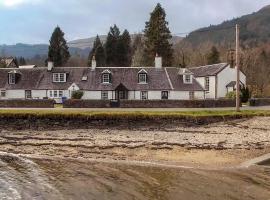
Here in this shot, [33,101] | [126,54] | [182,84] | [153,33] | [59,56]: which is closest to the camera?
[33,101]

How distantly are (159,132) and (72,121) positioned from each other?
7.37 meters

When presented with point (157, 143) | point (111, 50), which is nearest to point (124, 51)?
point (111, 50)

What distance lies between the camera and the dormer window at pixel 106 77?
6638 cm

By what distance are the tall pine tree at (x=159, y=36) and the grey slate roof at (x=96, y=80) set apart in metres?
25.0

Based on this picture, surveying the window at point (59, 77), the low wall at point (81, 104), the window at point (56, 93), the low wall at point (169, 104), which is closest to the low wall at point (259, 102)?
the low wall at point (169, 104)

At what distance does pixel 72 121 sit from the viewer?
124 ft

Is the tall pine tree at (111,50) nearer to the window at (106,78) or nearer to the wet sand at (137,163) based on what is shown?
the window at (106,78)

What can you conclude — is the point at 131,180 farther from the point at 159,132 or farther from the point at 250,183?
the point at 159,132

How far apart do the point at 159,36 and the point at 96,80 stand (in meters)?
28.8

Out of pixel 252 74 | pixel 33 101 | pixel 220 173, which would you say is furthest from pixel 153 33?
pixel 220 173

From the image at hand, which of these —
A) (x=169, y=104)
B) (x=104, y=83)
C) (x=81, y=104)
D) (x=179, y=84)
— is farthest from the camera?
(x=104, y=83)

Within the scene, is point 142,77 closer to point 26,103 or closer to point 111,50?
point 26,103

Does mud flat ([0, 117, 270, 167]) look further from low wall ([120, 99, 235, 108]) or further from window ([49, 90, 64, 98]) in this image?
window ([49, 90, 64, 98])

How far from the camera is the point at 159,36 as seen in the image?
92.1m
